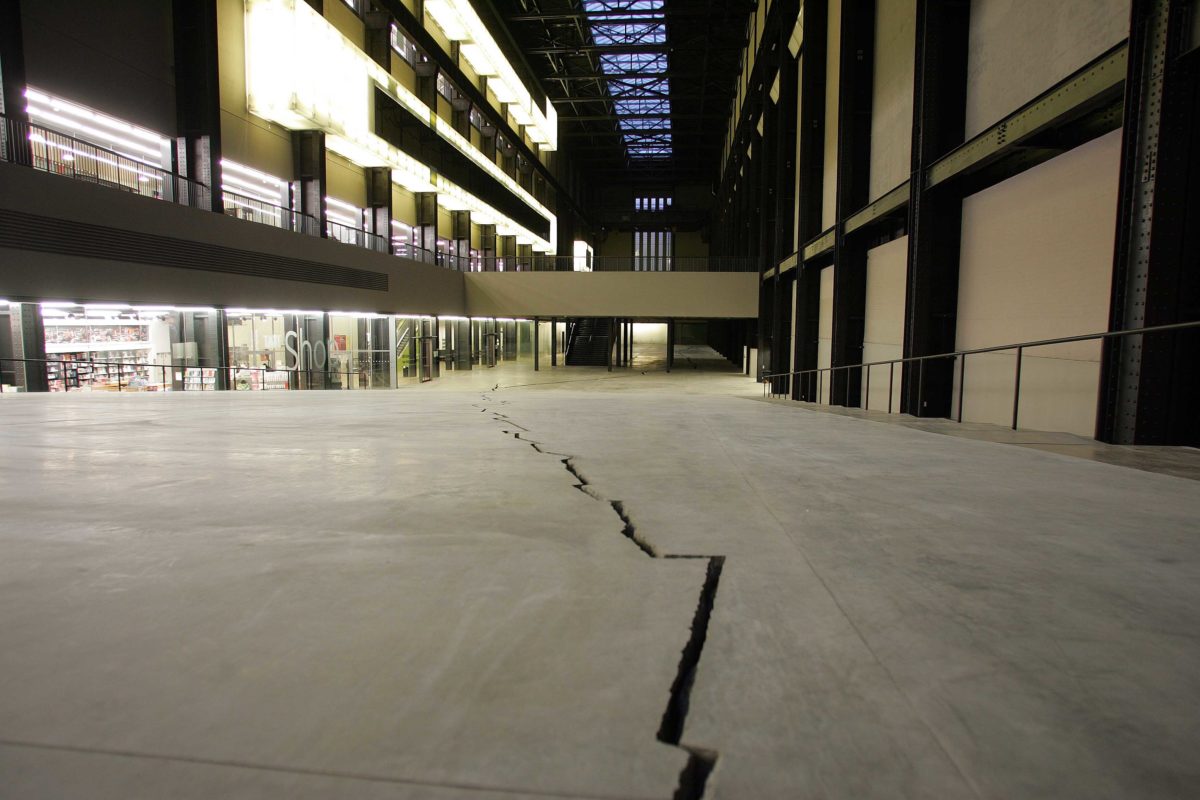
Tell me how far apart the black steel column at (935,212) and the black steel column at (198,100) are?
56.7 feet

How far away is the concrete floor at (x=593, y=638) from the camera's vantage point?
1.23 m

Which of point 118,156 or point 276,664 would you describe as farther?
point 118,156

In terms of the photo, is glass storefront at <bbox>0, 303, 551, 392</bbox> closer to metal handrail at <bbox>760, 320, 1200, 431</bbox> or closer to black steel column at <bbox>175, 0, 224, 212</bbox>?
black steel column at <bbox>175, 0, 224, 212</bbox>

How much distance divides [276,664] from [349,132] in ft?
81.9

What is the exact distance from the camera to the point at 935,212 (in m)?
10.9

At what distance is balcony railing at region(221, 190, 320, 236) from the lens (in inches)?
808

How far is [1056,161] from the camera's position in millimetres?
8398

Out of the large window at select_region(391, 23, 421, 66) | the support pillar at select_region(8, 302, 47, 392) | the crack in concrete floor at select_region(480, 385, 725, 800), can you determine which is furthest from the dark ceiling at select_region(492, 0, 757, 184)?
the crack in concrete floor at select_region(480, 385, 725, 800)

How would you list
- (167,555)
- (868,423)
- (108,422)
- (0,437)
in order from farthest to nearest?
(868,423), (108,422), (0,437), (167,555)

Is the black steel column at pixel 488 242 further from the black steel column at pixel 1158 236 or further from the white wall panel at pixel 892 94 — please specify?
the black steel column at pixel 1158 236

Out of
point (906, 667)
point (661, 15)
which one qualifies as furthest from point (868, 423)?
point (661, 15)

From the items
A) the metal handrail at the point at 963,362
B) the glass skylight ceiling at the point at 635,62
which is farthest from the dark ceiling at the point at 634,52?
the metal handrail at the point at 963,362

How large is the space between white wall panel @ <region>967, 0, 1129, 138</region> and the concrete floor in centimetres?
615

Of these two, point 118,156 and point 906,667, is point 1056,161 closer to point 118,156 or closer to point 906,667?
point 906,667
